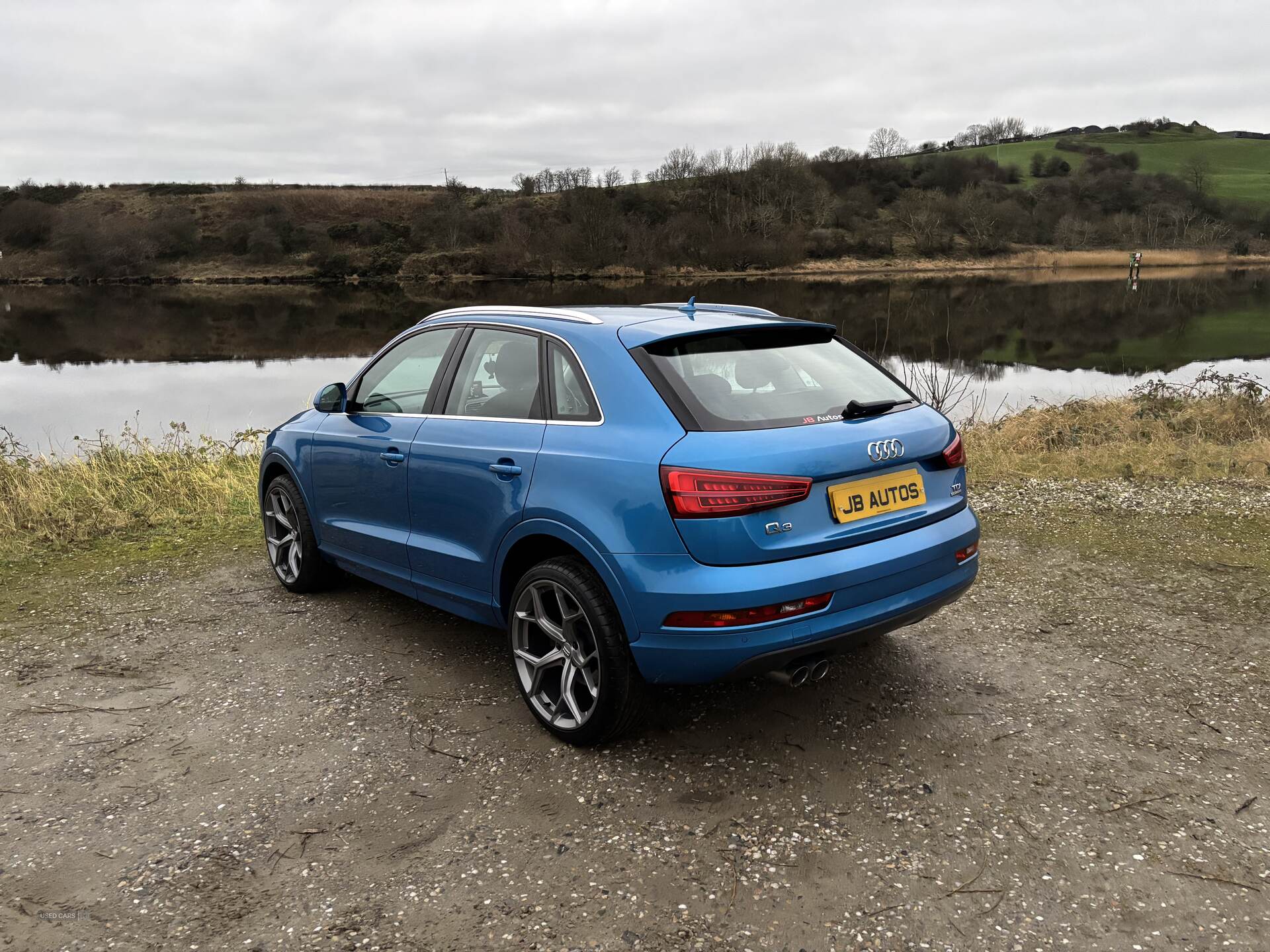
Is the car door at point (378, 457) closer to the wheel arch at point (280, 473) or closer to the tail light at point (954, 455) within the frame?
the wheel arch at point (280, 473)

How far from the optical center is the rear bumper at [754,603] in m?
3.03

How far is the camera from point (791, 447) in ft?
10.3

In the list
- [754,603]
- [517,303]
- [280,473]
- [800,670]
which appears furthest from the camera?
[517,303]

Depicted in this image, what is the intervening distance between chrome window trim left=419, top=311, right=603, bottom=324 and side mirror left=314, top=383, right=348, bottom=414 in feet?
2.21

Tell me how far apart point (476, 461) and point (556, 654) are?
88 centimetres

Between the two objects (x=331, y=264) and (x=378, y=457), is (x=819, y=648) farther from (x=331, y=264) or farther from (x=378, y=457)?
(x=331, y=264)

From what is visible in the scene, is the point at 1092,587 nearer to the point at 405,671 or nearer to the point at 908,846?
the point at 908,846

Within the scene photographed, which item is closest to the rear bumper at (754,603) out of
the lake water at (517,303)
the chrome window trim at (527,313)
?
the chrome window trim at (527,313)

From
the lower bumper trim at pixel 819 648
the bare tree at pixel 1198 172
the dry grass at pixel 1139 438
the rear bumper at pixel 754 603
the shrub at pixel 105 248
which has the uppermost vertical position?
the bare tree at pixel 1198 172

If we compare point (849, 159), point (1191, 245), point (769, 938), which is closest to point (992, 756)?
point (769, 938)

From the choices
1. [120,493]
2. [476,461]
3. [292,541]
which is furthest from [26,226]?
[476,461]

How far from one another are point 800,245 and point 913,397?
244 feet

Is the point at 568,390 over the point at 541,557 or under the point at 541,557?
over

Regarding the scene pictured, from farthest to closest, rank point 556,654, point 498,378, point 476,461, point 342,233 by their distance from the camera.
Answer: point 342,233, point 498,378, point 476,461, point 556,654
